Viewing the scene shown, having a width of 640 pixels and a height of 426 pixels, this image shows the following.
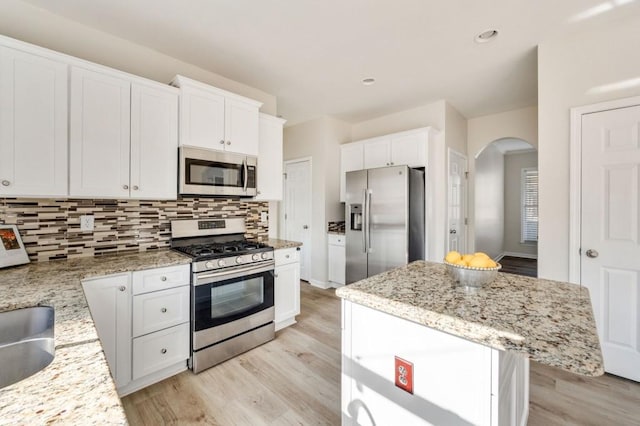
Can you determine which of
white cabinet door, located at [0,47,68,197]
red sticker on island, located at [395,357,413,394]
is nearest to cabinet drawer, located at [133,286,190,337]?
white cabinet door, located at [0,47,68,197]

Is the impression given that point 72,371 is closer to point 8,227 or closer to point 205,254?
point 205,254

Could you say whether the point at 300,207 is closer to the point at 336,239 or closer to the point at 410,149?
the point at 336,239

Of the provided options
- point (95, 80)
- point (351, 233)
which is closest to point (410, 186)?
point (351, 233)

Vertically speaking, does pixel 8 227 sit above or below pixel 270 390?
above

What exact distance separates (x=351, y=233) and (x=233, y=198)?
1705 mm

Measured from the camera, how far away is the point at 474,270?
1190 mm

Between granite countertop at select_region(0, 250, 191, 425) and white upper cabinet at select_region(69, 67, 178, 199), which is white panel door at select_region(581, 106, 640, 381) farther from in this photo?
white upper cabinet at select_region(69, 67, 178, 199)

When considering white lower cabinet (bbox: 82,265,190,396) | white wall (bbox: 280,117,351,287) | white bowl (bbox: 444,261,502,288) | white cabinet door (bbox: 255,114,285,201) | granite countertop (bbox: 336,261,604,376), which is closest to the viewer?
granite countertop (bbox: 336,261,604,376)

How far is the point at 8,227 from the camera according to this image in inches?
71.3

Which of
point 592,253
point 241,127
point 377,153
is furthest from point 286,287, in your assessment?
point 592,253

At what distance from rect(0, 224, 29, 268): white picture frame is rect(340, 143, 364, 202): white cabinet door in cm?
352

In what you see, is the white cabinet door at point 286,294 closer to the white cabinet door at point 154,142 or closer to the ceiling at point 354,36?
the white cabinet door at point 154,142

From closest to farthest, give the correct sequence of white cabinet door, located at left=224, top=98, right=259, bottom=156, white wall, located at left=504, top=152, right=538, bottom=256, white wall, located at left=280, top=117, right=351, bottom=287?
white cabinet door, located at left=224, top=98, right=259, bottom=156 < white wall, located at left=280, top=117, right=351, bottom=287 < white wall, located at left=504, top=152, right=538, bottom=256

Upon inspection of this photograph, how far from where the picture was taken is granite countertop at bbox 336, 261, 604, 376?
2.54 ft
